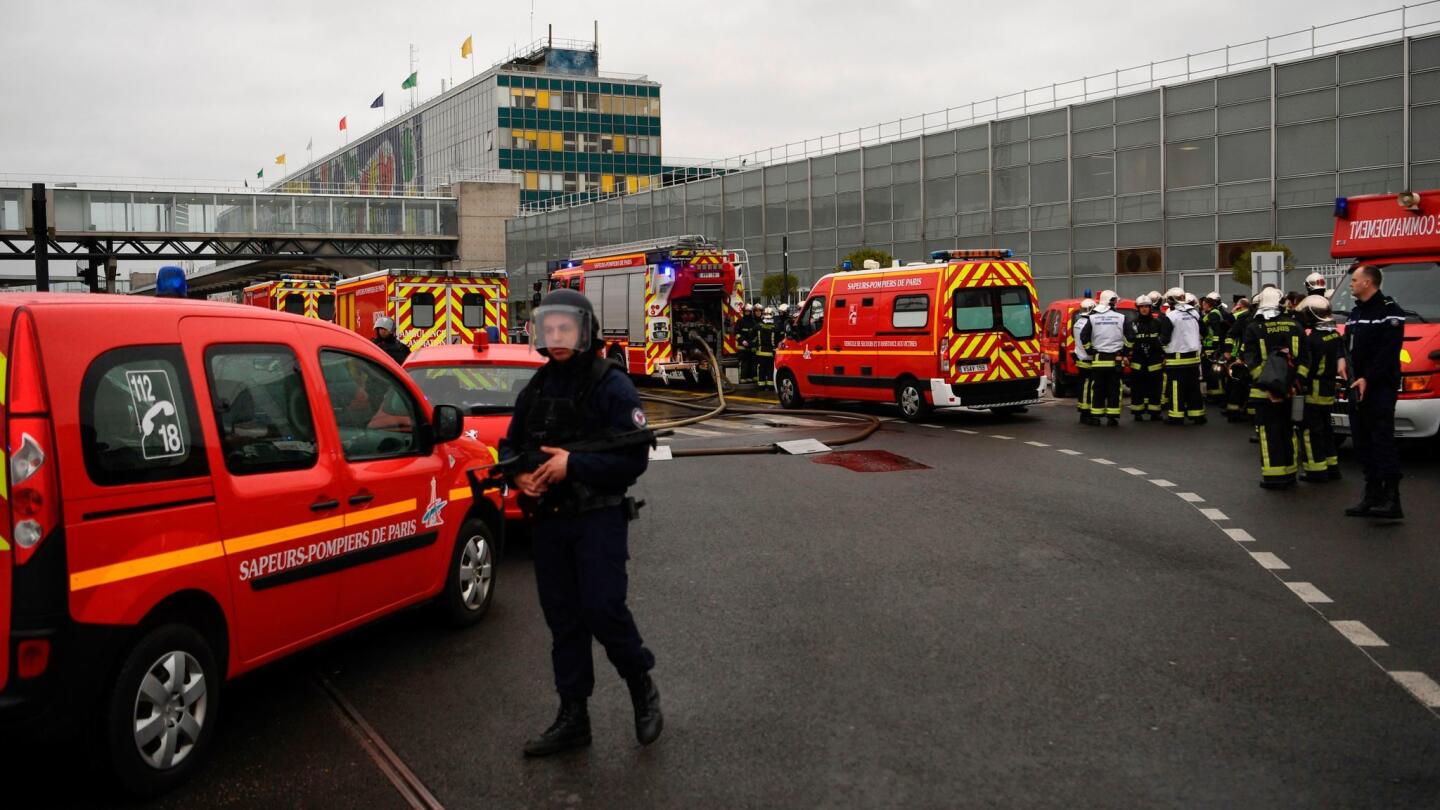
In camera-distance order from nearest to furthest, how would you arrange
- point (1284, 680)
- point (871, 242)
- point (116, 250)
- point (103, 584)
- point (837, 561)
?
1. point (103, 584)
2. point (1284, 680)
3. point (837, 561)
4. point (871, 242)
5. point (116, 250)

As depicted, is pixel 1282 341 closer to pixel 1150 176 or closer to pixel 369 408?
pixel 369 408

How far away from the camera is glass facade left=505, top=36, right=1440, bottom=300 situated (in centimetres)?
3509

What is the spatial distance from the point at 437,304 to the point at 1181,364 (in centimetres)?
→ 1377

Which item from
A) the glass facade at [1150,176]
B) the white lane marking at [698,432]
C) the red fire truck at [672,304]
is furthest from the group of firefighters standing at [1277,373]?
the glass facade at [1150,176]

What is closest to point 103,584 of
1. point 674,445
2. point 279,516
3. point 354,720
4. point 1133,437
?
point 279,516

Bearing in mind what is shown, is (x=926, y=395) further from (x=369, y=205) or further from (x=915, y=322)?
(x=369, y=205)

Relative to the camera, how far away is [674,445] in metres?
15.4

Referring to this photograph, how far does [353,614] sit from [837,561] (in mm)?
3670

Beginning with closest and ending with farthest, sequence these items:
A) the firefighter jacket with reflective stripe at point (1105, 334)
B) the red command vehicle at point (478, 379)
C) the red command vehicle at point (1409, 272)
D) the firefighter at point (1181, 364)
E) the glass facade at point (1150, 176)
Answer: the red command vehicle at point (478, 379), the red command vehicle at point (1409, 272), the firefighter jacket with reflective stripe at point (1105, 334), the firefighter at point (1181, 364), the glass facade at point (1150, 176)

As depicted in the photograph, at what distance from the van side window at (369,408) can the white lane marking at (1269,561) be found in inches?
212

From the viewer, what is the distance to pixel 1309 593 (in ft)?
23.9

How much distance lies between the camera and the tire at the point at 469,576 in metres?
6.48

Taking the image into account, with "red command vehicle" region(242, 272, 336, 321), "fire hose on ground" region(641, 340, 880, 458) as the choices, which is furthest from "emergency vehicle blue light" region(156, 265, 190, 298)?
"red command vehicle" region(242, 272, 336, 321)

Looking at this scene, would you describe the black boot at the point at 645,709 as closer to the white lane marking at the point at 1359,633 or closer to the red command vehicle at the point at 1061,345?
the white lane marking at the point at 1359,633
